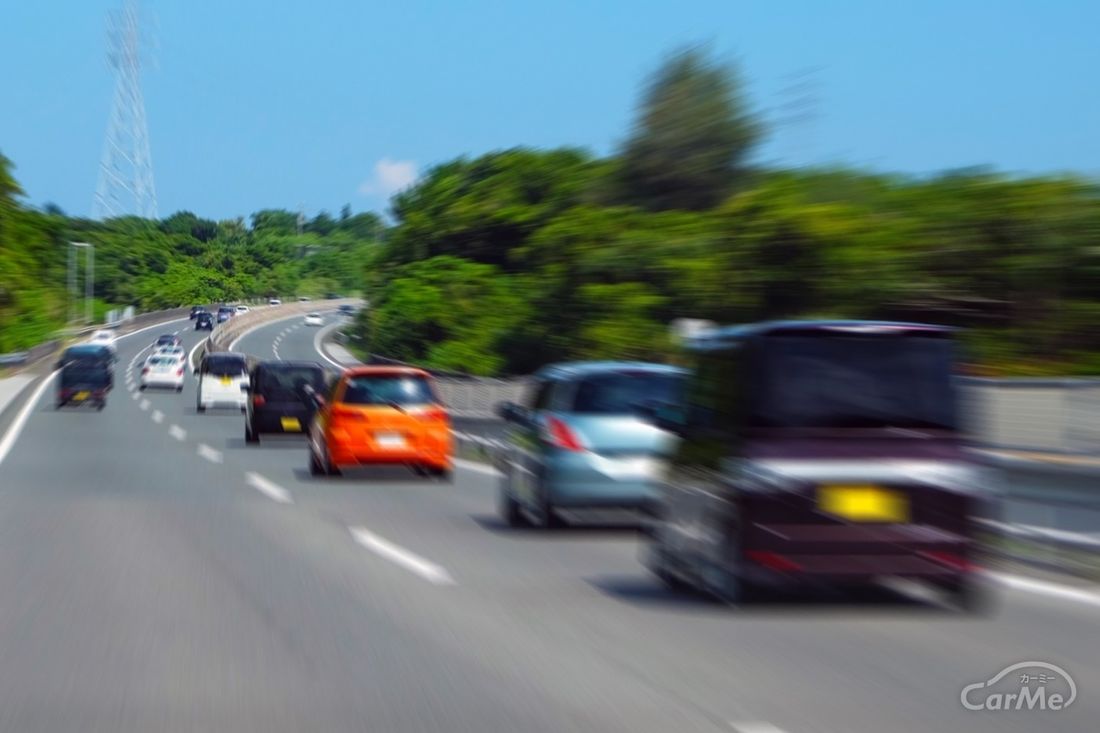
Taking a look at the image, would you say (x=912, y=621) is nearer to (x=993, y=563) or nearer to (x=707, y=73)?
(x=993, y=563)

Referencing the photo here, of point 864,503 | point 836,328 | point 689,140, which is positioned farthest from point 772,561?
point 689,140

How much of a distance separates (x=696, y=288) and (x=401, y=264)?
39651 mm

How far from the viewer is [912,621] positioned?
9148 millimetres

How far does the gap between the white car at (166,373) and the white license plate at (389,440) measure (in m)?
35.6

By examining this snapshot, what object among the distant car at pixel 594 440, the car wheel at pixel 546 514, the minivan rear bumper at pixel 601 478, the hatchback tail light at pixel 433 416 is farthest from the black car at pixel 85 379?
the minivan rear bumper at pixel 601 478

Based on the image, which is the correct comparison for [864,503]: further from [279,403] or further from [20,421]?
[20,421]

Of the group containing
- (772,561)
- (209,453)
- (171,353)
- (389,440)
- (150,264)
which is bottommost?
(150,264)

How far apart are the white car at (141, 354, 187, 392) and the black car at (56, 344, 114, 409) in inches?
432

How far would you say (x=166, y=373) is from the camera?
54.9 m

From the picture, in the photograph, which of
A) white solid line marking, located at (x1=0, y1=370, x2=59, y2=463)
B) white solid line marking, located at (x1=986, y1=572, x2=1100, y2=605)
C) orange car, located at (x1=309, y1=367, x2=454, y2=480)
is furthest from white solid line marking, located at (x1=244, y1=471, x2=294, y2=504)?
white solid line marking, located at (x1=986, y1=572, x2=1100, y2=605)

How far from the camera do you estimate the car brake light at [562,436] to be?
1361 centimetres

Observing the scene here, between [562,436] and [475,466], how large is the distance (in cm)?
1105

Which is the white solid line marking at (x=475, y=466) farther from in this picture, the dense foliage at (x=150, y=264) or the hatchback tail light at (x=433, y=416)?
the dense foliage at (x=150, y=264)

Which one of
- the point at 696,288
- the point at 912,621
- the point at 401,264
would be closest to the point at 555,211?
the point at 401,264
